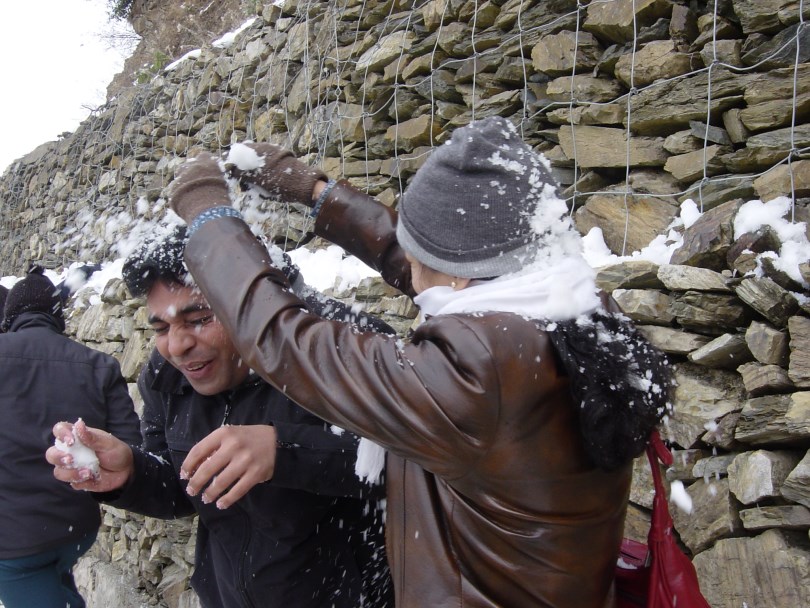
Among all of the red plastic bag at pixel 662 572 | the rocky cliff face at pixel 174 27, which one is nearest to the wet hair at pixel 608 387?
the red plastic bag at pixel 662 572

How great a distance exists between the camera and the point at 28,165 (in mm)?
12016

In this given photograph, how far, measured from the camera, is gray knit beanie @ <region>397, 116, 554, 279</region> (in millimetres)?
1235

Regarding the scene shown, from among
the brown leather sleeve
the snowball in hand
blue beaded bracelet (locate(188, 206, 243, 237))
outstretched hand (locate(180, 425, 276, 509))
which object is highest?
blue beaded bracelet (locate(188, 206, 243, 237))

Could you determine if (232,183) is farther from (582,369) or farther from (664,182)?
(664,182)

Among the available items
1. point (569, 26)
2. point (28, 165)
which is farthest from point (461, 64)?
point (28, 165)

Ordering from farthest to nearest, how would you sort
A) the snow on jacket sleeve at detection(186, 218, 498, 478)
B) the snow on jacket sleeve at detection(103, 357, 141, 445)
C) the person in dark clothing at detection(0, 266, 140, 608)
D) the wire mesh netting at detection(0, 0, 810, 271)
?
the snow on jacket sleeve at detection(103, 357, 141, 445) < the person in dark clothing at detection(0, 266, 140, 608) < the wire mesh netting at detection(0, 0, 810, 271) < the snow on jacket sleeve at detection(186, 218, 498, 478)

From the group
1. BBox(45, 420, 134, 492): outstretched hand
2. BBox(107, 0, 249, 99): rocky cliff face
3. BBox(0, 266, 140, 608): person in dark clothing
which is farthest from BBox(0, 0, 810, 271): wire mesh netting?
BBox(107, 0, 249, 99): rocky cliff face

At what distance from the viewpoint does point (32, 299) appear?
11.2ft

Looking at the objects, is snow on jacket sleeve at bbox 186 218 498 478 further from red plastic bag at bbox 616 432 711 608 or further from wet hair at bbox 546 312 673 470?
red plastic bag at bbox 616 432 711 608

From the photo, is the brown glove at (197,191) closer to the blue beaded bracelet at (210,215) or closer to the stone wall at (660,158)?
the blue beaded bracelet at (210,215)

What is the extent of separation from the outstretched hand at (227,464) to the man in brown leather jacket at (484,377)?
1 centimetres

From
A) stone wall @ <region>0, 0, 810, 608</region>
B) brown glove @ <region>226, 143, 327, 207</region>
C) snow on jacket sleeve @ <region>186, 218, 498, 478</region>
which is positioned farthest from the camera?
stone wall @ <region>0, 0, 810, 608</region>

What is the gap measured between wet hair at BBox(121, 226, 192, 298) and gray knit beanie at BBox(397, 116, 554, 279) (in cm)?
89

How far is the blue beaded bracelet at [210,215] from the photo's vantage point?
4.43 ft
